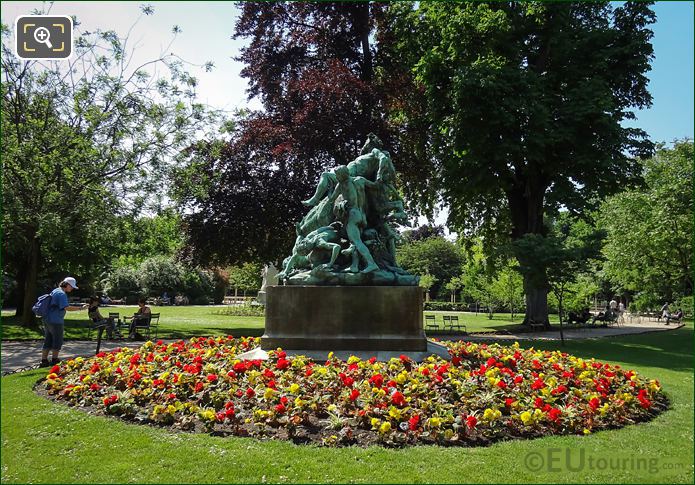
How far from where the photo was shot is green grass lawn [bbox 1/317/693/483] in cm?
471

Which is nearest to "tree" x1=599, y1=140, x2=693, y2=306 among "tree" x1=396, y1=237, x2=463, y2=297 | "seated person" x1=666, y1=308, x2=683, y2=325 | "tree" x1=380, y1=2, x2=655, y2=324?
"seated person" x1=666, y1=308, x2=683, y2=325

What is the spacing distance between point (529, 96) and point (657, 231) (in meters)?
17.2

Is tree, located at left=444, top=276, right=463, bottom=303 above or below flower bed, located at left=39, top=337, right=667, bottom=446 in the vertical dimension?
above

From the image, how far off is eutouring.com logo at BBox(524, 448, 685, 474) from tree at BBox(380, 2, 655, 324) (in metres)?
13.4

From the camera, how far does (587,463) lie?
5.17 metres

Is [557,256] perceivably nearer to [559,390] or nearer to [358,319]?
[559,390]

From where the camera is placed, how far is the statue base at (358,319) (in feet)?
29.1

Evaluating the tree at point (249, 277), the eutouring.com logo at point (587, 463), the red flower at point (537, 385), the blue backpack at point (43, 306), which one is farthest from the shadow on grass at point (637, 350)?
the tree at point (249, 277)

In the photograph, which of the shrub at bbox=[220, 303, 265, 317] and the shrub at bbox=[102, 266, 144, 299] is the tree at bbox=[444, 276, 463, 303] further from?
the shrub at bbox=[102, 266, 144, 299]

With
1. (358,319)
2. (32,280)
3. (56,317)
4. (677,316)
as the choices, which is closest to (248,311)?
(32,280)

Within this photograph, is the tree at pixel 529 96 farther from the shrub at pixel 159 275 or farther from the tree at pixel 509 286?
the shrub at pixel 159 275

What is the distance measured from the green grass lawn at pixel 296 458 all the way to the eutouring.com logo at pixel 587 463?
0.01m

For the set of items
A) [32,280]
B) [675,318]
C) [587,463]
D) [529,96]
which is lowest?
[675,318]

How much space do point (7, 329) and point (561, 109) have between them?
74.0 feet
